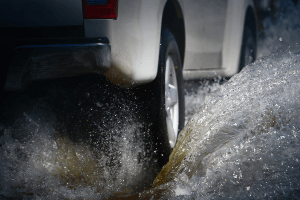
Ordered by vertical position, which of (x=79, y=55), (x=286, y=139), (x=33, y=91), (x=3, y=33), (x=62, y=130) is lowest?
(x=62, y=130)

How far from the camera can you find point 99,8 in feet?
5.11

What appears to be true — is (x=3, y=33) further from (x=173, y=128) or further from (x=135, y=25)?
(x=173, y=128)

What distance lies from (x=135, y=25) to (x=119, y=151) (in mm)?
806

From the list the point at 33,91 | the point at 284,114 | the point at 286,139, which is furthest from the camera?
the point at 33,91

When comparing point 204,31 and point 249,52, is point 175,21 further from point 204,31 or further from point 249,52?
point 249,52

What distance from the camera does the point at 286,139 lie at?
1.36 meters

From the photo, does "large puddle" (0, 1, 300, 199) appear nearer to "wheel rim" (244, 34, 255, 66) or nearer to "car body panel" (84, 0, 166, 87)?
"car body panel" (84, 0, 166, 87)

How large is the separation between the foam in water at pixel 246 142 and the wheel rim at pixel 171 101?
259 mm

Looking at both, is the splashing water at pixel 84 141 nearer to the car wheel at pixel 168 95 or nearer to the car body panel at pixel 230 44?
the car wheel at pixel 168 95

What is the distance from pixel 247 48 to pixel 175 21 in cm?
147

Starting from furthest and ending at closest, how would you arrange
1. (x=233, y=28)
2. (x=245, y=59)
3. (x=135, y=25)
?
(x=245, y=59) < (x=233, y=28) < (x=135, y=25)

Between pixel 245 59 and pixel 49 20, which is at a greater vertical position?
pixel 49 20

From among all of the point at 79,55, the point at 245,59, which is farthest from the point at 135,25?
the point at 245,59

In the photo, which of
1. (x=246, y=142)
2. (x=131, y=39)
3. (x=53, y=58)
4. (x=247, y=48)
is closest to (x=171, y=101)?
(x=131, y=39)
